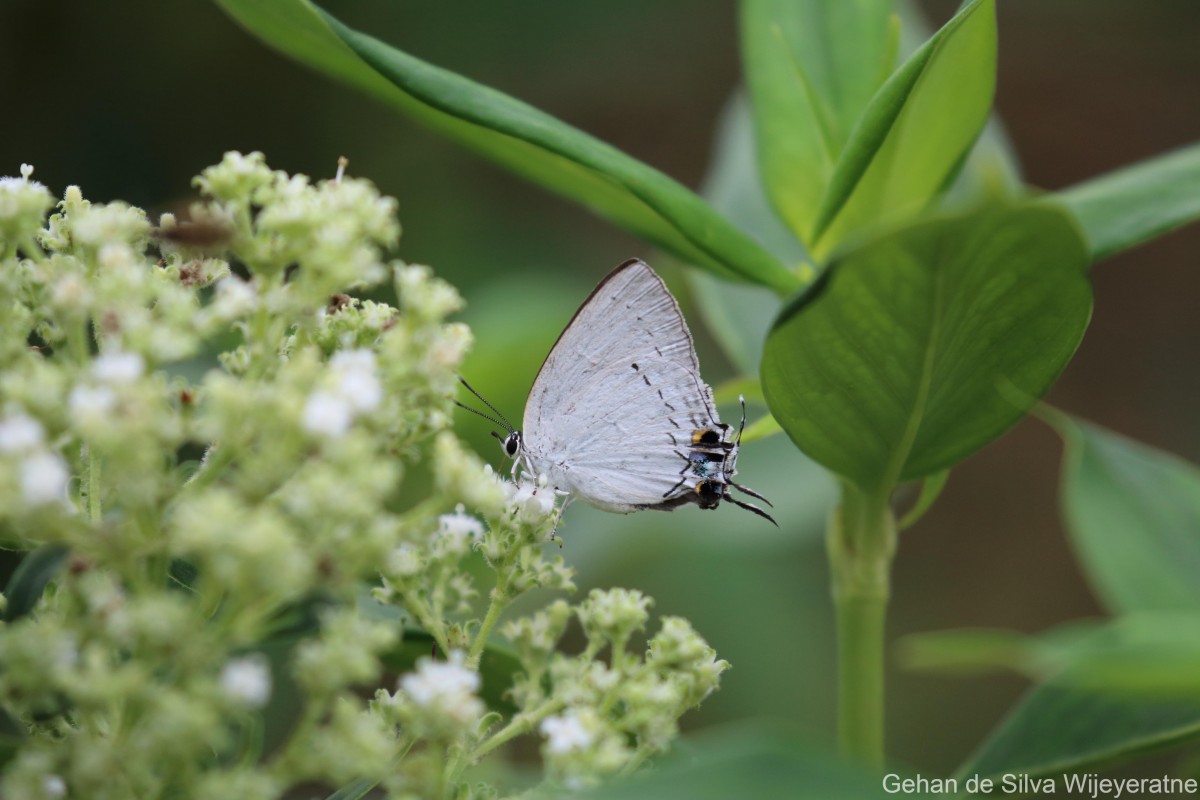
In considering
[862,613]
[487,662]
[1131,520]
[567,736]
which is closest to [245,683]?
[567,736]

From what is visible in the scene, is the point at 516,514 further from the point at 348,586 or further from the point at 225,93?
the point at 225,93

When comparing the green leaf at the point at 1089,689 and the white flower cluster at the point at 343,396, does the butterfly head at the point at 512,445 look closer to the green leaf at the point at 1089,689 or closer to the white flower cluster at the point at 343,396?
the green leaf at the point at 1089,689

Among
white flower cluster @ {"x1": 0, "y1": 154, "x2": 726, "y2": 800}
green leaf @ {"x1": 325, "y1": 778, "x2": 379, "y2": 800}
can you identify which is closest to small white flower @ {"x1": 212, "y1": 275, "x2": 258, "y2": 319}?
white flower cluster @ {"x1": 0, "y1": 154, "x2": 726, "y2": 800}

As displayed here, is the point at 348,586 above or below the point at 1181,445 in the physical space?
below

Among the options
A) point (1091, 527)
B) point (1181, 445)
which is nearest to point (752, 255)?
point (1091, 527)

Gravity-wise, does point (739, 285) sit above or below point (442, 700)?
above

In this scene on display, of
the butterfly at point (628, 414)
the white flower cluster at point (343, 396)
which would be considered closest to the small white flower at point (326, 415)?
the white flower cluster at point (343, 396)

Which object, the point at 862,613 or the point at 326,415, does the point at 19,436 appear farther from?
the point at 862,613
